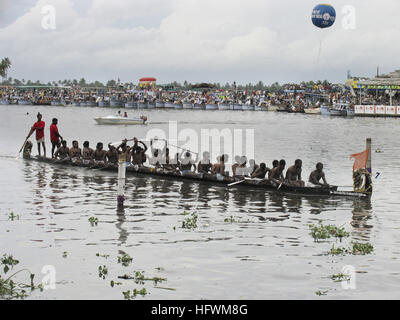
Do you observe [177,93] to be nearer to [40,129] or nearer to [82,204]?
[40,129]

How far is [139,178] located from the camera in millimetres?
26625

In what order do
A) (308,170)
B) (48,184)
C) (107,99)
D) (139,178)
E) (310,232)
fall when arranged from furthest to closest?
(107,99), (308,170), (139,178), (48,184), (310,232)

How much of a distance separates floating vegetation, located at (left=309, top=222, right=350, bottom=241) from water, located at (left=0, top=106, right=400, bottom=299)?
245 mm

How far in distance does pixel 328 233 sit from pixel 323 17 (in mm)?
49034

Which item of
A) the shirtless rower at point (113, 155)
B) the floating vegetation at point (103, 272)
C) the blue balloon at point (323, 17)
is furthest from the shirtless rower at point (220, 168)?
the blue balloon at point (323, 17)

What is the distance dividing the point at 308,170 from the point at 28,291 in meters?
23.1

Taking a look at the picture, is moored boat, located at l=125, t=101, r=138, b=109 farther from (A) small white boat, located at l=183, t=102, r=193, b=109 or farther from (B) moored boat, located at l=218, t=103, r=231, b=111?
(B) moored boat, located at l=218, t=103, r=231, b=111

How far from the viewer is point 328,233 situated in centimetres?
1666

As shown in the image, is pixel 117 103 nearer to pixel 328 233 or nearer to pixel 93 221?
pixel 93 221

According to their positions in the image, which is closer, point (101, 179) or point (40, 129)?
point (101, 179)

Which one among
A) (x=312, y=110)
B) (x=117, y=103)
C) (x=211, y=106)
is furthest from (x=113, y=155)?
(x=117, y=103)

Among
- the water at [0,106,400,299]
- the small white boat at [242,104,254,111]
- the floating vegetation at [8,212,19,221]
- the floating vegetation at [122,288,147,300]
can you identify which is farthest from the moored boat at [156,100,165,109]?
the floating vegetation at [122,288,147,300]

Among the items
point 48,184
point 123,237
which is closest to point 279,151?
point 48,184

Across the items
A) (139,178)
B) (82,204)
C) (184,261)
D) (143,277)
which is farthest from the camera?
(139,178)
